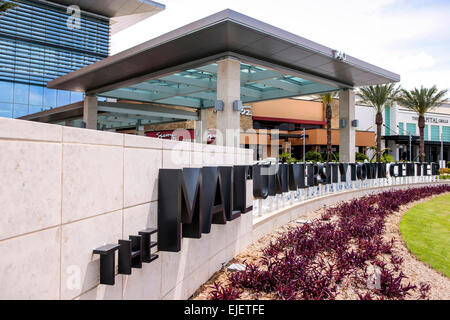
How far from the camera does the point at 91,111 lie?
69.6 ft

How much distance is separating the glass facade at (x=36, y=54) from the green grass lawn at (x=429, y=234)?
88.8 feet

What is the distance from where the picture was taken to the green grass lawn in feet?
21.7

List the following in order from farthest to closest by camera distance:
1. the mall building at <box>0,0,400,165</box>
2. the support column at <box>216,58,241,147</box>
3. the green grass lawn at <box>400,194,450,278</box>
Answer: the support column at <box>216,58,241,147</box> < the mall building at <box>0,0,400,165</box> < the green grass lawn at <box>400,194,450,278</box>

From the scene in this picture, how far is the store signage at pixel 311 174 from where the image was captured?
8.16 meters

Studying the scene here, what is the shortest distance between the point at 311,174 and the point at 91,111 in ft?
50.8

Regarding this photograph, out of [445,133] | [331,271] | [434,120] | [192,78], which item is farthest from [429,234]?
[445,133]

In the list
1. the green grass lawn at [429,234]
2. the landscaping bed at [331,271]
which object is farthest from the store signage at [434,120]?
the landscaping bed at [331,271]

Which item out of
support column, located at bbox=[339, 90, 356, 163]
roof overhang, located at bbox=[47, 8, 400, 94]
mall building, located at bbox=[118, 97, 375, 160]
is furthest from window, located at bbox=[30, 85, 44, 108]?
support column, located at bbox=[339, 90, 356, 163]

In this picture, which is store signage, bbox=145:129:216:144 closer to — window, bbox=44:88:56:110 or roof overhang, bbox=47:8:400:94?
window, bbox=44:88:56:110

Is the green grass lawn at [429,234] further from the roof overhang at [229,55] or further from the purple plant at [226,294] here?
the roof overhang at [229,55]

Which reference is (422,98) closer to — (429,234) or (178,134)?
(178,134)

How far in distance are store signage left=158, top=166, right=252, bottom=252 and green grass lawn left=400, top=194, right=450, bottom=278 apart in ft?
13.8

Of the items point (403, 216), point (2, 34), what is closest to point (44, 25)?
point (2, 34)
